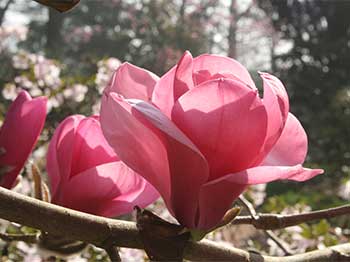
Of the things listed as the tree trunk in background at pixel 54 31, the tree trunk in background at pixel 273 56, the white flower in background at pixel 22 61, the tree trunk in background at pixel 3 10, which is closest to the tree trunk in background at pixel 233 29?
the tree trunk in background at pixel 273 56

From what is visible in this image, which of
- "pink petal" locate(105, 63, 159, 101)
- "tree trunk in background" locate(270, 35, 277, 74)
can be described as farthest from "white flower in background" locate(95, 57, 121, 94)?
"tree trunk in background" locate(270, 35, 277, 74)

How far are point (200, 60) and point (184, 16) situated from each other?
9.75 meters

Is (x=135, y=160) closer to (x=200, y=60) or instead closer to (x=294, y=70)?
(x=200, y=60)

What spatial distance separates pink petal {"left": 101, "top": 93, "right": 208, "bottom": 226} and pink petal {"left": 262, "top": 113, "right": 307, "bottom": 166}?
5cm

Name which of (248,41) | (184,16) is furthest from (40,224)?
(248,41)

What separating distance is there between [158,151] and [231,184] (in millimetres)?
51

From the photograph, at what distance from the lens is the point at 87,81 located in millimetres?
3504

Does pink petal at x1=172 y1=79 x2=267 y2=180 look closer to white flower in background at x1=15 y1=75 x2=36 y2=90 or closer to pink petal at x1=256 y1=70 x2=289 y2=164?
pink petal at x1=256 y1=70 x2=289 y2=164

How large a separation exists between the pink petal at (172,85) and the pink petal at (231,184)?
0.06m

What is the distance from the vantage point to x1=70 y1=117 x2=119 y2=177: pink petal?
46 centimetres

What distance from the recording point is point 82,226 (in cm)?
37

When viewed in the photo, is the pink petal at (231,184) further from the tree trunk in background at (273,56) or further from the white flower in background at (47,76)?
the tree trunk in background at (273,56)

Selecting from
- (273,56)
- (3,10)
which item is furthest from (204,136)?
(3,10)

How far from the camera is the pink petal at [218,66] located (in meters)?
0.39
